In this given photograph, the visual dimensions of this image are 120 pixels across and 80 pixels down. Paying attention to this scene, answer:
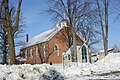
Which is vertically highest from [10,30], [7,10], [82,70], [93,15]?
[93,15]

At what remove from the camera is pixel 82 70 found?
75.6ft

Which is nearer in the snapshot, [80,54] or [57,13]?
[57,13]

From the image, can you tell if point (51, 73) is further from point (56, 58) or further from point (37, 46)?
point (37, 46)

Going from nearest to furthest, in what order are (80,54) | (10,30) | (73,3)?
(10,30) < (73,3) < (80,54)

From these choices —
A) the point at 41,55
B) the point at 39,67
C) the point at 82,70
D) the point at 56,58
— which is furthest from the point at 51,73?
the point at 41,55

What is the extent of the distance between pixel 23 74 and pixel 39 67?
1.44 meters

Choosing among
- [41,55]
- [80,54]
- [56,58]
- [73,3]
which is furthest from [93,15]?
[41,55]

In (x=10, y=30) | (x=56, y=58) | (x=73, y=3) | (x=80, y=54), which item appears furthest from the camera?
(x=56, y=58)

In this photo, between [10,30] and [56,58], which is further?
[56,58]

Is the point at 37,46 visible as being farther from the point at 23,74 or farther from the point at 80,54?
the point at 23,74

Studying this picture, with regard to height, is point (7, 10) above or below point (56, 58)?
above

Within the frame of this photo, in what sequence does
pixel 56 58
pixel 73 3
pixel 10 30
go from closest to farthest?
pixel 10 30
pixel 73 3
pixel 56 58

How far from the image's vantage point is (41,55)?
5772 cm

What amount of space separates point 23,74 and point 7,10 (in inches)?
297
